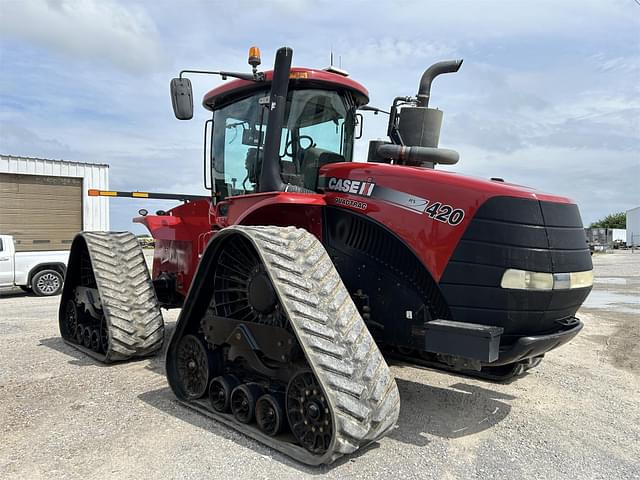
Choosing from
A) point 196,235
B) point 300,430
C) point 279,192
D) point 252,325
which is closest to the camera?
point 300,430

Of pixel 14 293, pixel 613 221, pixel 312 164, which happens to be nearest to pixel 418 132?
pixel 312 164

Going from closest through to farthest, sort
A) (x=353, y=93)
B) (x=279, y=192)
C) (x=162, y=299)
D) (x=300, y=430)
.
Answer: (x=300, y=430) < (x=279, y=192) < (x=353, y=93) < (x=162, y=299)

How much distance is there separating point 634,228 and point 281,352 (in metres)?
62.9

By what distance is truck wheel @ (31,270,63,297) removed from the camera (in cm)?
1253

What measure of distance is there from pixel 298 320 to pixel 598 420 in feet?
9.06

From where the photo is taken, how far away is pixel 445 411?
443cm

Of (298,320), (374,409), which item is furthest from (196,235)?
(374,409)

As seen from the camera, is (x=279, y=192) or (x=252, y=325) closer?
(x=252, y=325)

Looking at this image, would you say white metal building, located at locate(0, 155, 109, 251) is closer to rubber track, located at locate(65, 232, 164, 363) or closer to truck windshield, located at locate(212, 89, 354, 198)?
rubber track, located at locate(65, 232, 164, 363)

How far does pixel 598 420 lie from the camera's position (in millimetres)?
4328

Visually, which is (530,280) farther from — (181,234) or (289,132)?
(181,234)

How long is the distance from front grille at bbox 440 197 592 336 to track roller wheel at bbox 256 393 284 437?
4.34 ft

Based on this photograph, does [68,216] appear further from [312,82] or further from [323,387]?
[323,387]

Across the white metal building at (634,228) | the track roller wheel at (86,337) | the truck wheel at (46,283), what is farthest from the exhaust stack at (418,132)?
the white metal building at (634,228)
